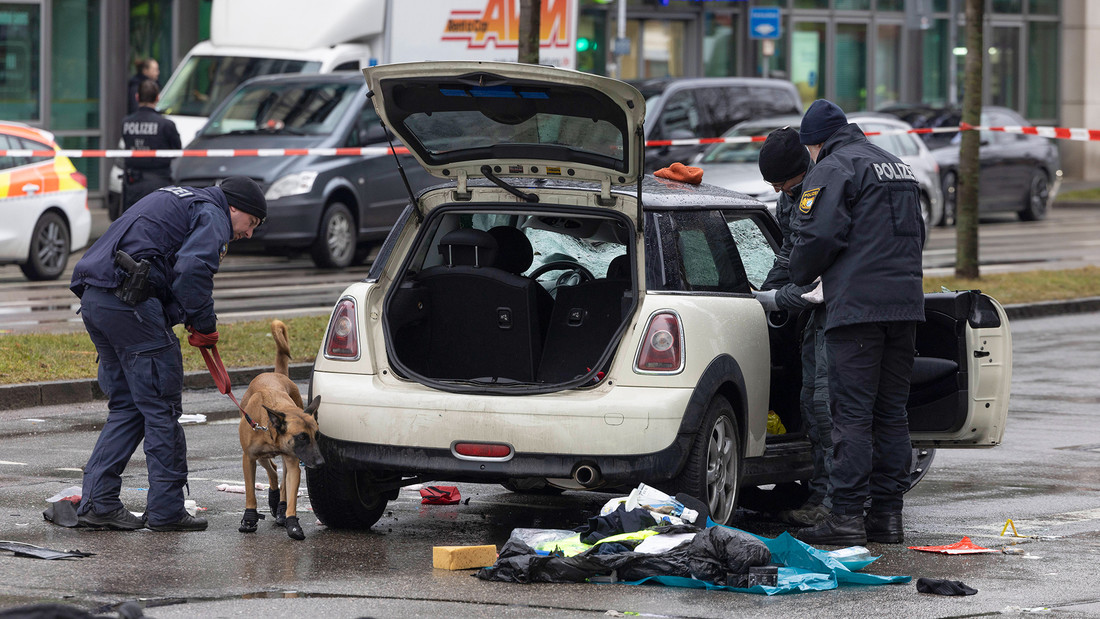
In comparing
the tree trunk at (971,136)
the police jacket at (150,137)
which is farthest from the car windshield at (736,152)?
the police jacket at (150,137)

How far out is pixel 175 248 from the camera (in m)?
7.10

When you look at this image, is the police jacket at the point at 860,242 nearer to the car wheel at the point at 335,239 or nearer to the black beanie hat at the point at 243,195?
the black beanie hat at the point at 243,195

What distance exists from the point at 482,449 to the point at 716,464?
935mm

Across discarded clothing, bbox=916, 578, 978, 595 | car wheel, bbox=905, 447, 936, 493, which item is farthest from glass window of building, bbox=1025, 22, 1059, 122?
discarded clothing, bbox=916, 578, 978, 595

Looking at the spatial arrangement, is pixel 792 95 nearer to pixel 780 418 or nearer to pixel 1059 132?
pixel 1059 132

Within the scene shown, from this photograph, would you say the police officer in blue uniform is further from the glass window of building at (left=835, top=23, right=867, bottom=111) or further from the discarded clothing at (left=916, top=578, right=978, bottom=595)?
the glass window of building at (left=835, top=23, right=867, bottom=111)

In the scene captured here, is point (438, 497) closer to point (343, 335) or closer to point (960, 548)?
point (343, 335)

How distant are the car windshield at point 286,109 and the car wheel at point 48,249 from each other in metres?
2.88

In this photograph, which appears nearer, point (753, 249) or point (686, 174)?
point (686, 174)

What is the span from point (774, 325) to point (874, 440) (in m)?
0.78

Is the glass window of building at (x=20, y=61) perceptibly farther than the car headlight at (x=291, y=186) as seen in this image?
Yes

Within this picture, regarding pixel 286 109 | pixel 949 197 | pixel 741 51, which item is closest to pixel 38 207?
pixel 286 109

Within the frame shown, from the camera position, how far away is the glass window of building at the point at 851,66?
3756 centimetres

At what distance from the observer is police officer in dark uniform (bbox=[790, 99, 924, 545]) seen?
6.98m
